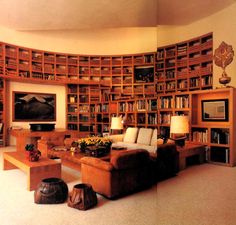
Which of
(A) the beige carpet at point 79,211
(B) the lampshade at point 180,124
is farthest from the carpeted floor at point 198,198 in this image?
(B) the lampshade at point 180,124

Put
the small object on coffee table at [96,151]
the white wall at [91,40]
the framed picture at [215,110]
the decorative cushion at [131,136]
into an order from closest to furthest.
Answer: the small object on coffee table at [96,151], the framed picture at [215,110], the decorative cushion at [131,136], the white wall at [91,40]

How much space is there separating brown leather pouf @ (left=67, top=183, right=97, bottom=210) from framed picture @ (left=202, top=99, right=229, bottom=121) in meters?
2.72

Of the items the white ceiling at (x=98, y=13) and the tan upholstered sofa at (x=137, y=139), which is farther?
the tan upholstered sofa at (x=137, y=139)

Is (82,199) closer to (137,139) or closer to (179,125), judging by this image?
(179,125)

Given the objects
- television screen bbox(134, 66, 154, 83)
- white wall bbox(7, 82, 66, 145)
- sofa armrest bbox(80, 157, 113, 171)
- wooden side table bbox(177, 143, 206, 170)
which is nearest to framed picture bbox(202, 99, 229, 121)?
wooden side table bbox(177, 143, 206, 170)

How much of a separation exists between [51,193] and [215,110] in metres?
3.08

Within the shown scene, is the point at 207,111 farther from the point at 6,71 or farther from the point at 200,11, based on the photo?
the point at 6,71

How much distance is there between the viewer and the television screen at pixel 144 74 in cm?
696

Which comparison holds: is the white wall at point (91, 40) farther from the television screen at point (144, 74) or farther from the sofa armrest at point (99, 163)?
the sofa armrest at point (99, 163)

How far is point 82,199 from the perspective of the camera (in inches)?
88.2

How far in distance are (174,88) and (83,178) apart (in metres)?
3.54

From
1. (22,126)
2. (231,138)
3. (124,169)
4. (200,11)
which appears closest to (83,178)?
(124,169)

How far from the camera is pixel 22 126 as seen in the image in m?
6.52

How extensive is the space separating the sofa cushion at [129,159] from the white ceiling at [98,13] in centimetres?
249
